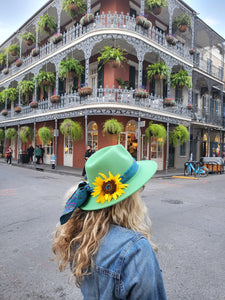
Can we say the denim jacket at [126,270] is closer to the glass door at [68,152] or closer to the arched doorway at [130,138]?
the arched doorway at [130,138]

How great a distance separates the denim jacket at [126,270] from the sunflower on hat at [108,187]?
0.61 ft

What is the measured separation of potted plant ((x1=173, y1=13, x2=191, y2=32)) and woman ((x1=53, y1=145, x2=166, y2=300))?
18395mm

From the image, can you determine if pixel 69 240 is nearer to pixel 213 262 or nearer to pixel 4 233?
pixel 213 262

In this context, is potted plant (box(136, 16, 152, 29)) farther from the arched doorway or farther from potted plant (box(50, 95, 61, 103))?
potted plant (box(50, 95, 61, 103))

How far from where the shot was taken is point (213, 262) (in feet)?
10.5

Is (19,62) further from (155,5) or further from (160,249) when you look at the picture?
(160,249)

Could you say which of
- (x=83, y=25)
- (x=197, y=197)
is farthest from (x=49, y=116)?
(x=197, y=197)

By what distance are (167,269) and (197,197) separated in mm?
5192


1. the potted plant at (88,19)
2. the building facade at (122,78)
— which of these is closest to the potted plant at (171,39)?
the building facade at (122,78)

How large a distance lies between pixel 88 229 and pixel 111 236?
5.2 inches

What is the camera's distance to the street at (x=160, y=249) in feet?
8.45

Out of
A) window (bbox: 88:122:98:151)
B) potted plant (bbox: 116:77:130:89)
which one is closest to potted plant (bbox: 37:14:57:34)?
potted plant (bbox: 116:77:130:89)

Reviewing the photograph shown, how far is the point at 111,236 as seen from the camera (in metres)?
1.11

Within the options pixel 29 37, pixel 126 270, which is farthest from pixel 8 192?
pixel 29 37
